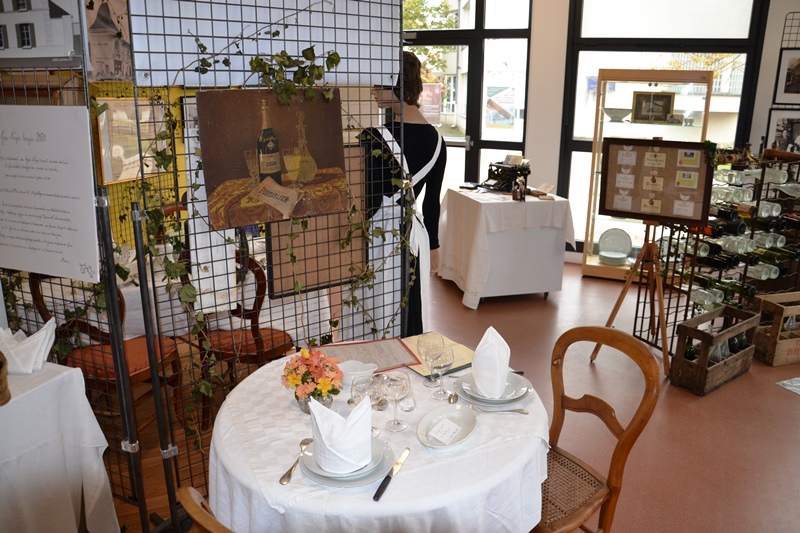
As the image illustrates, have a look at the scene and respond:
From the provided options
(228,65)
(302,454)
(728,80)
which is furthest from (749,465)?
(728,80)

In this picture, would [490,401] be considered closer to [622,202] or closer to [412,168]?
[412,168]

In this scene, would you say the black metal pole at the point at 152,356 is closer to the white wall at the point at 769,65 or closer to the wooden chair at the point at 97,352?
the wooden chair at the point at 97,352

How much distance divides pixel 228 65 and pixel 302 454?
146 cm

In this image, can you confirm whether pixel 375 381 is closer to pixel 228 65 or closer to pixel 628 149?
pixel 228 65

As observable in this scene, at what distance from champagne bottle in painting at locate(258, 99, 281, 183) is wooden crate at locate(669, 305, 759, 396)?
8.73 feet

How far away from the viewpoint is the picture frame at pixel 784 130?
5535 millimetres

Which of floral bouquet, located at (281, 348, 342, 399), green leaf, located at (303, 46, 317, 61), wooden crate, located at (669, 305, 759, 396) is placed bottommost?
wooden crate, located at (669, 305, 759, 396)

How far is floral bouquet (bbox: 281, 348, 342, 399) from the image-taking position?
2.02 m

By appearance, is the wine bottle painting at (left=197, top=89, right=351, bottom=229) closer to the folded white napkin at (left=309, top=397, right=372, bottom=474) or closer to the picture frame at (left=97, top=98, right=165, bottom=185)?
the folded white napkin at (left=309, top=397, right=372, bottom=474)

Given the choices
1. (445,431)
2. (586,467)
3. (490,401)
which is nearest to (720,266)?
(586,467)

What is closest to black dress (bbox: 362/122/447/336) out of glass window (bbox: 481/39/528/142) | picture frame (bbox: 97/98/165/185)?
picture frame (bbox: 97/98/165/185)

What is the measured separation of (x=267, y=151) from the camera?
2.63m

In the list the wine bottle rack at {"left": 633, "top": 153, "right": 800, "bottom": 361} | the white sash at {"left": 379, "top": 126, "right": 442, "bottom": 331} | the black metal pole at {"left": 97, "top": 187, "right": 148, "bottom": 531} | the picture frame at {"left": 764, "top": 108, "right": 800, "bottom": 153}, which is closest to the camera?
the black metal pole at {"left": 97, "top": 187, "right": 148, "bottom": 531}

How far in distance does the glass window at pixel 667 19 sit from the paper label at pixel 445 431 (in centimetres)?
528
